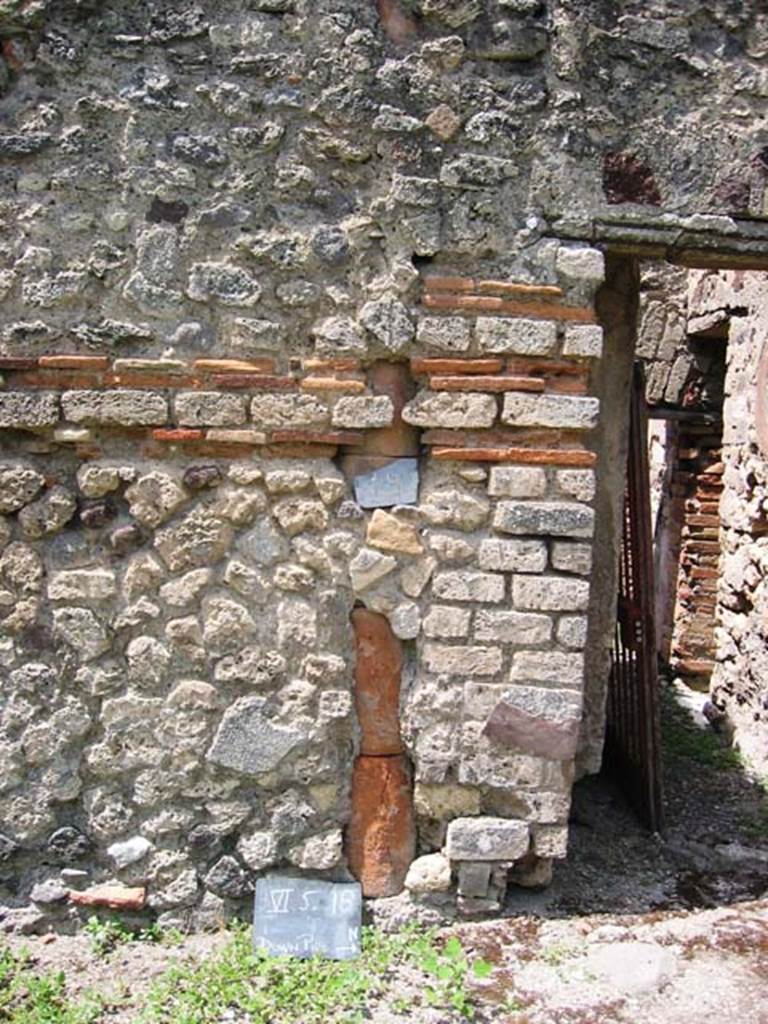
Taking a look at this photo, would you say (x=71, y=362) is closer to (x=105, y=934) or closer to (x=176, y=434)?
(x=176, y=434)

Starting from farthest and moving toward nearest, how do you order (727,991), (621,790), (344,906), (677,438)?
(677,438), (621,790), (344,906), (727,991)

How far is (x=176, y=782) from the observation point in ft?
9.95

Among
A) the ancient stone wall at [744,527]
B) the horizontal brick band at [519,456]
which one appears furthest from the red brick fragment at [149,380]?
the ancient stone wall at [744,527]

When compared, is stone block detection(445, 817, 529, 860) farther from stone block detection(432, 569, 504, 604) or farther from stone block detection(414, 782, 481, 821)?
stone block detection(432, 569, 504, 604)

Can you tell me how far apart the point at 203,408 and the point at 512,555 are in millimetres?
1060

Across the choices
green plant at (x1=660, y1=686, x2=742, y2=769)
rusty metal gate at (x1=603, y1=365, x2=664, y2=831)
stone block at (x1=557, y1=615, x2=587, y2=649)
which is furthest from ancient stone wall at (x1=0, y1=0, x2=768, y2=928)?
green plant at (x1=660, y1=686, x2=742, y2=769)

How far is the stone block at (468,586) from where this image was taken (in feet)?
9.91

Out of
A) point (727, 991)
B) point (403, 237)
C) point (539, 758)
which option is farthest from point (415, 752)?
point (403, 237)

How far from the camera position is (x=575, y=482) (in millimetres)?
3045

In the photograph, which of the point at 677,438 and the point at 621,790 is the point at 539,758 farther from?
the point at 677,438

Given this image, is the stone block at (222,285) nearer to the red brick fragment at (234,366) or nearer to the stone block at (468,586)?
the red brick fragment at (234,366)

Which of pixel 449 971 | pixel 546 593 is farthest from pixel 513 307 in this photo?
pixel 449 971

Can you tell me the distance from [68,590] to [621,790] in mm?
2697

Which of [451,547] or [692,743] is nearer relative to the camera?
[451,547]
